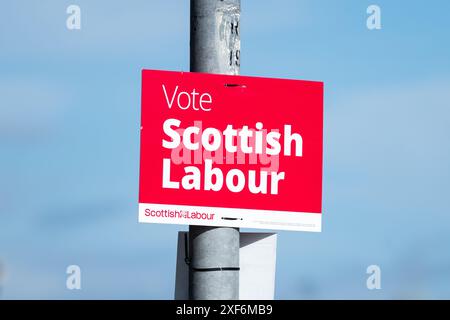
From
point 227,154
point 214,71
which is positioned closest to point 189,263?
point 227,154

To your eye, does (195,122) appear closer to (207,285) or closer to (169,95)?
(169,95)

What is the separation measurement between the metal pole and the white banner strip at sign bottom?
7cm

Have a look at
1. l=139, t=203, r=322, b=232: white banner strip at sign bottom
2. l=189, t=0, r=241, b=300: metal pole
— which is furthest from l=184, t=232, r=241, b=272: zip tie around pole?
l=139, t=203, r=322, b=232: white banner strip at sign bottom

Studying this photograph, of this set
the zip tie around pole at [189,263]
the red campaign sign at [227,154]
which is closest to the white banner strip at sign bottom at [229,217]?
the red campaign sign at [227,154]

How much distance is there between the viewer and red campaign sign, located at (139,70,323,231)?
4.93m

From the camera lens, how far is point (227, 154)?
195 inches

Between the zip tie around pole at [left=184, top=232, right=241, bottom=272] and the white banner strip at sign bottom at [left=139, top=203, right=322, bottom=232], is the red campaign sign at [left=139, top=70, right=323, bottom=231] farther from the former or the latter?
the zip tie around pole at [left=184, top=232, right=241, bottom=272]

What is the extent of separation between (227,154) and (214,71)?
0.57 m

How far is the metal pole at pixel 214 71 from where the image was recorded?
4.88 m

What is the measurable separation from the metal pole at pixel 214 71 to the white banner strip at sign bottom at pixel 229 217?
0.21ft

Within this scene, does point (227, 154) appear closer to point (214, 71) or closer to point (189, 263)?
point (214, 71)

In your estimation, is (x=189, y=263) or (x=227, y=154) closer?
(x=227, y=154)
